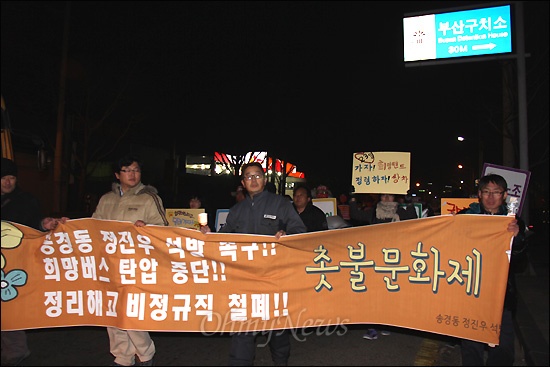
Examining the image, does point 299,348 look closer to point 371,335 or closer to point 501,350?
point 371,335

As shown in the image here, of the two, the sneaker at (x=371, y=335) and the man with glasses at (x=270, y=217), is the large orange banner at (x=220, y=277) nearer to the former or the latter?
the man with glasses at (x=270, y=217)

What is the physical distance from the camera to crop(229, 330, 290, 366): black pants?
3.61 metres

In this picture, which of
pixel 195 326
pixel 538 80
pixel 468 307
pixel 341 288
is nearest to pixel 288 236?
pixel 341 288

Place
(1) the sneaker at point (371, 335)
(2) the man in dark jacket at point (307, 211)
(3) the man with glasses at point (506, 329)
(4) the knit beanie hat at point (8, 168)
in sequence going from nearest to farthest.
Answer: (3) the man with glasses at point (506, 329) < (4) the knit beanie hat at point (8, 168) < (1) the sneaker at point (371, 335) < (2) the man in dark jacket at point (307, 211)

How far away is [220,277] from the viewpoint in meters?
3.94

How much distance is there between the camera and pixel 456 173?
138ft

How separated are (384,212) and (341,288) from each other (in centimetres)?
224

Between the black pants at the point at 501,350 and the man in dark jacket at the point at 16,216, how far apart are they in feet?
11.5

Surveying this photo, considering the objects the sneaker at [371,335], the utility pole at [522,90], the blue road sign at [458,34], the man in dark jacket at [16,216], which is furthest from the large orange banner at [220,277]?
the blue road sign at [458,34]

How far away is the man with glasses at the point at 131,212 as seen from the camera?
3830 mm

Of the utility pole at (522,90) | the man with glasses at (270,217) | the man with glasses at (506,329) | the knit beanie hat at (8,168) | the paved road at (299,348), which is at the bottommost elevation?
the paved road at (299,348)

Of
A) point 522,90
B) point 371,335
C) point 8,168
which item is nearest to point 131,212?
point 8,168

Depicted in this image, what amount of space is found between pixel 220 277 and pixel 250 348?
2.10 feet

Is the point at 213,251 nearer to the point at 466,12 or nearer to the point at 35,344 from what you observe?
the point at 35,344
